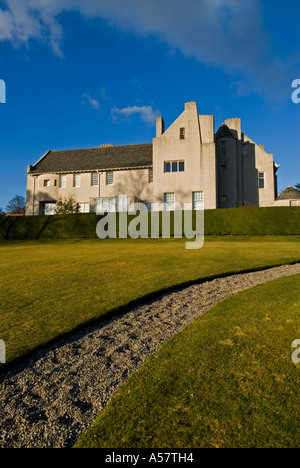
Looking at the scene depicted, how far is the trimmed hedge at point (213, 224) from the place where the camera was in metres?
24.3

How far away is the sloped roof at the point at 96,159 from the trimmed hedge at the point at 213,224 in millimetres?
11630

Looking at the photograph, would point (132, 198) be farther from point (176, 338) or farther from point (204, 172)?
point (176, 338)

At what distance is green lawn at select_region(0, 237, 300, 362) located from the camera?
5914 mm

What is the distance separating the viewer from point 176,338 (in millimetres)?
5359

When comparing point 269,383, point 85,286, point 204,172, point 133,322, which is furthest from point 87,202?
point 269,383

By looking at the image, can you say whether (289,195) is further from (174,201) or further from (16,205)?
(16,205)

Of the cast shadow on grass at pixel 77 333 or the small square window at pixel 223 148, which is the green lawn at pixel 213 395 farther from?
the small square window at pixel 223 148

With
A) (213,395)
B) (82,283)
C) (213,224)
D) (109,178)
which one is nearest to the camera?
(213,395)

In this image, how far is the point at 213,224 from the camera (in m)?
25.4

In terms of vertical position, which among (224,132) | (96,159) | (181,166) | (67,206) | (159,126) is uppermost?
(159,126)

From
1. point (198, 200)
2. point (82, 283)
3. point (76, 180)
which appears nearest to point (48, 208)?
point (76, 180)

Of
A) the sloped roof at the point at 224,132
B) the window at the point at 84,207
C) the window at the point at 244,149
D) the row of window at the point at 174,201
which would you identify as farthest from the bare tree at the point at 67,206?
the window at the point at 244,149

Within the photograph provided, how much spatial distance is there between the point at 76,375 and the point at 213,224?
73.2ft
